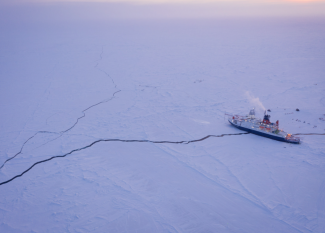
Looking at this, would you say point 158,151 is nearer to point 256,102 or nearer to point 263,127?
point 263,127

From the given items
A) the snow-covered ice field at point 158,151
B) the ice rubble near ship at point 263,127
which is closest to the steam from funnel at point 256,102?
the snow-covered ice field at point 158,151

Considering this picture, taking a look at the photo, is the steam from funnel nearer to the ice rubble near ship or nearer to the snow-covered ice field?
the snow-covered ice field

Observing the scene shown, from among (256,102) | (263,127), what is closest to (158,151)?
(263,127)

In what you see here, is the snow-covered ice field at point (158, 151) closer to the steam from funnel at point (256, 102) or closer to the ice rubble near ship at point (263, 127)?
the steam from funnel at point (256, 102)

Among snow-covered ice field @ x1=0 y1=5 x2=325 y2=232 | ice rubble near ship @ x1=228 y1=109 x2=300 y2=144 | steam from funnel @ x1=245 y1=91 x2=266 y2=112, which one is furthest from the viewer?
steam from funnel @ x1=245 y1=91 x2=266 y2=112

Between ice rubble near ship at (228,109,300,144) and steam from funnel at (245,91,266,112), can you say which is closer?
ice rubble near ship at (228,109,300,144)

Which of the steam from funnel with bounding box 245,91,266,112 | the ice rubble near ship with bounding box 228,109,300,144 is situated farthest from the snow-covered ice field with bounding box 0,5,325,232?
the ice rubble near ship with bounding box 228,109,300,144
